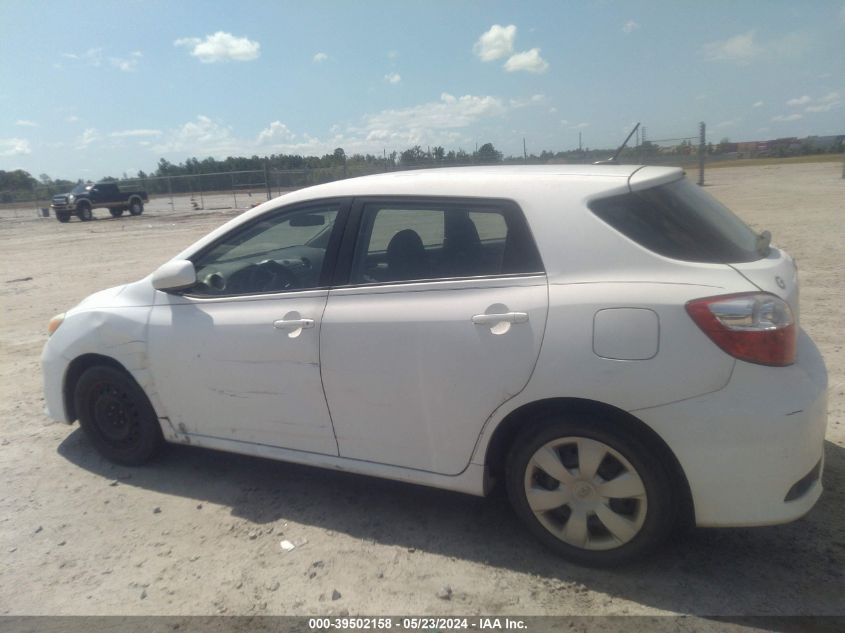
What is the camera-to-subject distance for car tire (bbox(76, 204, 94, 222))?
110 feet

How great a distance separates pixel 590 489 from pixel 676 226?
1215 millimetres

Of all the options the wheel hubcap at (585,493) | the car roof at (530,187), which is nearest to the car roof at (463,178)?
the car roof at (530,187)

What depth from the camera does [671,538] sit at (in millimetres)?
3203

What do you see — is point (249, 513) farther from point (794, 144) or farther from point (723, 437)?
point (794, 144)

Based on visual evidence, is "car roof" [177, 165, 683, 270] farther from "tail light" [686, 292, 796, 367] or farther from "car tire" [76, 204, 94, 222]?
"car tire" [76, 204, 94, 222]

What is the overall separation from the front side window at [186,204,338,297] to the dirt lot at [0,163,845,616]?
1215 millimetres

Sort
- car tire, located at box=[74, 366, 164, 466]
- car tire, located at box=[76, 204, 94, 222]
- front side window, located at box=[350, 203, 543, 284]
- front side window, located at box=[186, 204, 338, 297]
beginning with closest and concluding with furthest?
front side window, located at box=[350, 203, 543, 284] → front side window, located at box=[186, 204, 338, 297] → car tire, located at box=[74, 366, 164, 466] → car tire, located at box=[76, 204, 94, 222]

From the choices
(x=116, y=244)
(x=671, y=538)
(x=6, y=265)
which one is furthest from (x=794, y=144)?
(x=671, y=538)

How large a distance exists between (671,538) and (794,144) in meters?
45.3

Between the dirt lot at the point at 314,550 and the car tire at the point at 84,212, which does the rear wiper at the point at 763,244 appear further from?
the car tire at the point at 84,212

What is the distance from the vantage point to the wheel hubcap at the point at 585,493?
9.35ft

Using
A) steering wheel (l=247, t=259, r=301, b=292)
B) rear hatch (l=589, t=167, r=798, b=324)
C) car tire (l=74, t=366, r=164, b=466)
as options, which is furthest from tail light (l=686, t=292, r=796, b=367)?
car tire (l=74, t=366, r=164, b=466)

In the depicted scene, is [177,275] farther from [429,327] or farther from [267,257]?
[429,327]

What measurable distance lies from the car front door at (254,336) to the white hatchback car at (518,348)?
13mm
